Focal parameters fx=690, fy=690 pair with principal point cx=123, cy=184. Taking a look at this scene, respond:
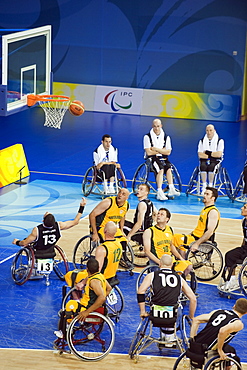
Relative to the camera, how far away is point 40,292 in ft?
31.8

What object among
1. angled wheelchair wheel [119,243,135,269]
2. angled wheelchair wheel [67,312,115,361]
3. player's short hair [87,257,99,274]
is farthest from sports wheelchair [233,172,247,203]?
player's short hair [87,257,99,274]

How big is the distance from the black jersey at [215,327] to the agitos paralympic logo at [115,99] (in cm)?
1695

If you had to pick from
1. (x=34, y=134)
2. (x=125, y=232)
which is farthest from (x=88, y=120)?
(x=125, y=232)

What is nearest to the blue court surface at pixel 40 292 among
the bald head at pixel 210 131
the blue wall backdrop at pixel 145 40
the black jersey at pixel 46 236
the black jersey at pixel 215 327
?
the black jersey at pixel 46 236

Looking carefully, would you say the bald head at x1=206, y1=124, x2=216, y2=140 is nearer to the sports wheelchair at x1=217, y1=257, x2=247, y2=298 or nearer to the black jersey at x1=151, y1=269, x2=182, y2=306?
the sports wheelchair at x1=217, y1=257, x2=247, y2=298

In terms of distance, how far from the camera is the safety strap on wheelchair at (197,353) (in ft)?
22.9

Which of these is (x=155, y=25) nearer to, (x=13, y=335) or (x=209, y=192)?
(x=209, y=192)

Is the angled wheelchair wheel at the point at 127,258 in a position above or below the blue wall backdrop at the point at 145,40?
below

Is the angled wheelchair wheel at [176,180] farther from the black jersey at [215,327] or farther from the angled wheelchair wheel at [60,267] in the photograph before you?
the black jersey at [215,327]

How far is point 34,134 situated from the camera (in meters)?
20.2

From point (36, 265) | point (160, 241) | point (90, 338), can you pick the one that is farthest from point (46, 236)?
point (90, 338)

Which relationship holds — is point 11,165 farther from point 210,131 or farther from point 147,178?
point 210,131

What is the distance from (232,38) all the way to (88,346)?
54.0 feet

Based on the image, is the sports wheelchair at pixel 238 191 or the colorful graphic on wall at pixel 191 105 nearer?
the sports wheelchair at pixel 238 191
